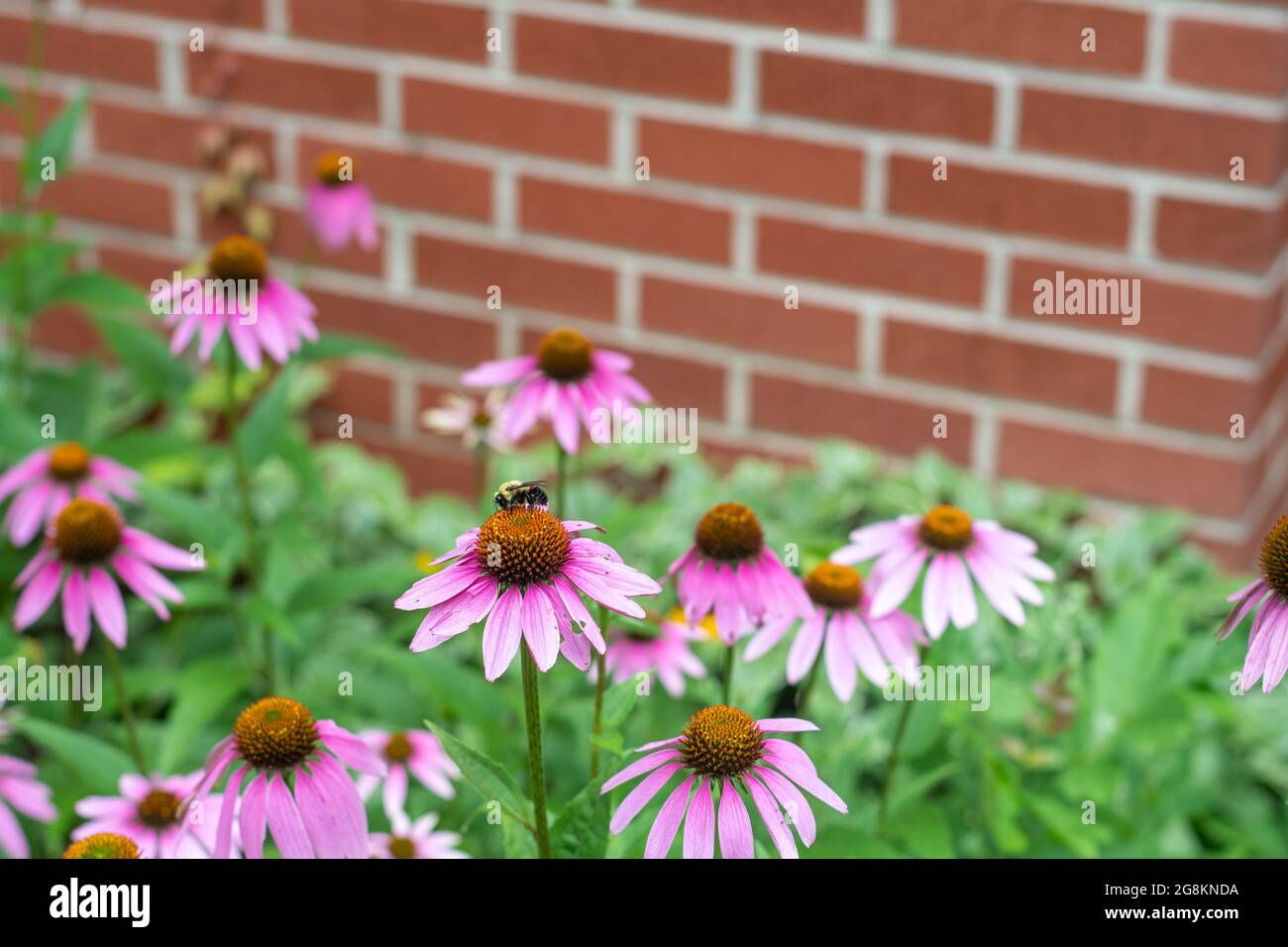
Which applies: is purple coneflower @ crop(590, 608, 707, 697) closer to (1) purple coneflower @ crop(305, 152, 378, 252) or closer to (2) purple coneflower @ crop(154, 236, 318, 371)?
(2) purple coneflower @ crop(154, 236, 318, 371)

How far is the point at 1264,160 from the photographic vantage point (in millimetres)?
1854

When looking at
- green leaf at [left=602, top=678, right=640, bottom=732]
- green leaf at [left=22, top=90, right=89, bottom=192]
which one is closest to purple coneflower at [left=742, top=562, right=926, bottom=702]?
green leaf at [left=602, top=678, right=640, bottom=732]

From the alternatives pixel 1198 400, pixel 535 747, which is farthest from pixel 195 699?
pixel 1198 400

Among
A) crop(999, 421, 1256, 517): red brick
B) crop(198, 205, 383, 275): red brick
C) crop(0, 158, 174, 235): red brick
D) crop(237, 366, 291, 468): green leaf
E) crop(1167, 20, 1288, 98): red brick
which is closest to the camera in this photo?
crop(237, 366, 291, 468): green leaf

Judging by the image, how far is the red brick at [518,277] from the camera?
226 centimetres

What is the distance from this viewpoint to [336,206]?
77.4 inches

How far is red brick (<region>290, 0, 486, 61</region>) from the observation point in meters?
2.20

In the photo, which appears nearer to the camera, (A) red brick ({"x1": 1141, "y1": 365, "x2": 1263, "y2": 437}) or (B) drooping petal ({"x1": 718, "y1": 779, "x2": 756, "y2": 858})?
(B) drooping petal ({"x1": 718, "y1": 779, "x2": 756, "y2": 858})

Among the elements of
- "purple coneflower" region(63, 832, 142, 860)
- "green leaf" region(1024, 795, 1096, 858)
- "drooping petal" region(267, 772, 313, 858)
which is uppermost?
"drooping petal" region(267, 772, 313, 858)

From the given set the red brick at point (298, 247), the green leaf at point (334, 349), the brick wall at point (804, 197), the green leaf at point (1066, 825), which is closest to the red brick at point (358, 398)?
the brick wall at point (804, 197)

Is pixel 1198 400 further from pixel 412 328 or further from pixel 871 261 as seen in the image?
pixel 412 328

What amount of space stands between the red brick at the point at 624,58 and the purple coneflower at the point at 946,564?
1031 millimetres

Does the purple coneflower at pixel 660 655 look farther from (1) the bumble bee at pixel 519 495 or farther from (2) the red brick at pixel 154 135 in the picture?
(2) the red brick at pixel 154 135

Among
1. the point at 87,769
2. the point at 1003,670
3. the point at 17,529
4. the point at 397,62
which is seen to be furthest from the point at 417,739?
the point at 397,62
